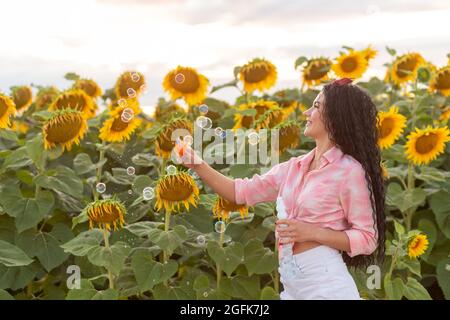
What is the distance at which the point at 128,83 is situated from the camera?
5.00 meters

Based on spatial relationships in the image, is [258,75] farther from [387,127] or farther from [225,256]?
[225,256]

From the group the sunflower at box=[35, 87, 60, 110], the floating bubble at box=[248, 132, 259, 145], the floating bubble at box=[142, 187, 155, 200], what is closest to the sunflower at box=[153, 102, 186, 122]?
the sunflower at box=[35, 87, 60, 110]

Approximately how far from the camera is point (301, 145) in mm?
4477

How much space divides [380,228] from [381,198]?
105 millimetres

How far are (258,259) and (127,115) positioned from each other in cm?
91

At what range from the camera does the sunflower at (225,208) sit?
330cm

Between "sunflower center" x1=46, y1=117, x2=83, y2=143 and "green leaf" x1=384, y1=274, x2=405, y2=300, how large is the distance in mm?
1500

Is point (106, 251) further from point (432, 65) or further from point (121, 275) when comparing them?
point (432, 65)

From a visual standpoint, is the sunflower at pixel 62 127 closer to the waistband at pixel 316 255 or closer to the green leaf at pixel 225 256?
the green leaf at pixel 225 256

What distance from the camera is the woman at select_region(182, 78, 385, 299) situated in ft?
8.37

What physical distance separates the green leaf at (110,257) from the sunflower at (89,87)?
5.94 ft

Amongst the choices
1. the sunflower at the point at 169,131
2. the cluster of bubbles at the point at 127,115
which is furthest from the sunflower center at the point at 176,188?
the cluster of bubbles at the point at 127,115

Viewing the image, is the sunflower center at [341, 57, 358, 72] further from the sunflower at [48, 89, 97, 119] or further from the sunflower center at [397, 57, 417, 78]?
the sunflower at [48, 89, 97, 119]

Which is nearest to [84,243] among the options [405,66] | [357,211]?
[357,211]
